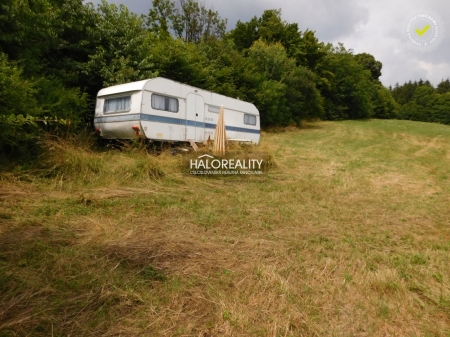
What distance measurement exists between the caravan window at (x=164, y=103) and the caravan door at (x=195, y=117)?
70 centimetres

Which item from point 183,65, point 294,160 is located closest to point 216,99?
point 294,160

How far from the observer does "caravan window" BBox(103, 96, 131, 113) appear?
9341 millimetres

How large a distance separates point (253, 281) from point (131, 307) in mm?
1256

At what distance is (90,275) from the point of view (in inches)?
108

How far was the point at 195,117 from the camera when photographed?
11.2 metres

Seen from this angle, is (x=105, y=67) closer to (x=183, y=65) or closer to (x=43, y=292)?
(x=183, y=65)

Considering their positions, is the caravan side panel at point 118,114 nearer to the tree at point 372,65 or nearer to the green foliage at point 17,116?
the green foliage at point 17,116

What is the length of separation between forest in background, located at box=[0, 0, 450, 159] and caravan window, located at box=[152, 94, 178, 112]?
2.84 metres

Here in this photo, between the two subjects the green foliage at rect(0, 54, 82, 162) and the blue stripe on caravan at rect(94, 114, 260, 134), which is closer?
the green foliage at rect(0, 54, 82, 162)

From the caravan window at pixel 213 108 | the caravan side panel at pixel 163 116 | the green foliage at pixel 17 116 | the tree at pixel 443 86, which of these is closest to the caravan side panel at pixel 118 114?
the caravan side panel at pixel 163 116

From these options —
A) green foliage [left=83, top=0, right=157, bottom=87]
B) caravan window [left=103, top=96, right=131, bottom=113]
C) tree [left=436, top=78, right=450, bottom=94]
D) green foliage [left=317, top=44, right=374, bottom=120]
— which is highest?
tree [left=436, top=78, right=450, bottom=94]

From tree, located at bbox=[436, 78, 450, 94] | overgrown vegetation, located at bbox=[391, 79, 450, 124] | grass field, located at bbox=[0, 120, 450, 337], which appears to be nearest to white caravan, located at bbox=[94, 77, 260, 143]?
grass field, located at bbox=[0, 120, 450, 337]

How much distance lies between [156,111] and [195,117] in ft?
7.05

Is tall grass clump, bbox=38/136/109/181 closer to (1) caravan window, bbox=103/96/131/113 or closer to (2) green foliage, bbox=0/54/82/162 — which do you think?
(2) green foliage, bbox=0/54/82/162
